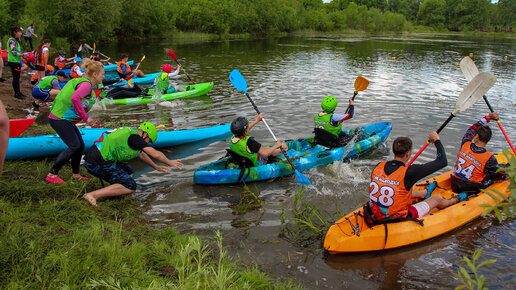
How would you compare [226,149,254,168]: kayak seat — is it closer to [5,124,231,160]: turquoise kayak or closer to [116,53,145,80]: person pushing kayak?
[5,124,231,160]: turquoise kayak

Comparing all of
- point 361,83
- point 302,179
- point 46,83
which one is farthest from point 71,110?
point 361,83

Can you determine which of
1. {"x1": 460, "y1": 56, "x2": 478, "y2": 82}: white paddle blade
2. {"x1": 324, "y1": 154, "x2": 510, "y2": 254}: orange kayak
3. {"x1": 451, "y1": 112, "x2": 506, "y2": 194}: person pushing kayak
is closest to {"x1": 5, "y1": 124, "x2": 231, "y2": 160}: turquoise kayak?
{"x1": 324, "y1": 154, "x2": 510, "y2": 254}: orange kayak

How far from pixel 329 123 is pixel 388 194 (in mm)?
3372

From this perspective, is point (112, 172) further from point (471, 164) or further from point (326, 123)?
point (471, 164)

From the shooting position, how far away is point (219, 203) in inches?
230

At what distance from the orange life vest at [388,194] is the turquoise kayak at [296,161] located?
2.37m

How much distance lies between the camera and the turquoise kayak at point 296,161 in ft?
20.9

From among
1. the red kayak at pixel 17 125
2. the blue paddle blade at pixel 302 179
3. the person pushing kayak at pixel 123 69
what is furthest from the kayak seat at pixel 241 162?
the person pushing kayak at pixel 123 69

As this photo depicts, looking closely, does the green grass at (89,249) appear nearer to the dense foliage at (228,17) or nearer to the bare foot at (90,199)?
the bare foot at (90,199)

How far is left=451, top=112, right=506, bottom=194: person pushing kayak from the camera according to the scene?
5.39 metres

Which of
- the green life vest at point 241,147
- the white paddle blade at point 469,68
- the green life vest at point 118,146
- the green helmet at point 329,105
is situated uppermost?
the white paddle blade at point 469,68

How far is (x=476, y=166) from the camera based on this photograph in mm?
5480

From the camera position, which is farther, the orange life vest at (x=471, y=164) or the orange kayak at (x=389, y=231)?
the orange life vest at (x=471, y=164)

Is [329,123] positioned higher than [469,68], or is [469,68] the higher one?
[469,68]
